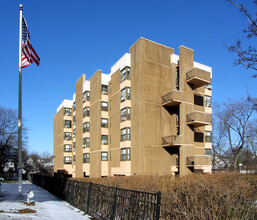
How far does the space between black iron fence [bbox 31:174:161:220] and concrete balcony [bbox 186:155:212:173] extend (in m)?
15.9

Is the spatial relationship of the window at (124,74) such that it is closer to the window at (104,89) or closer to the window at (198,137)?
the window at (104,89)

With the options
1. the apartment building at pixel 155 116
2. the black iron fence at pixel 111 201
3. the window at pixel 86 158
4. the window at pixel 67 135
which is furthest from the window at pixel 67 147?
the black iron fence at pixel 111 201

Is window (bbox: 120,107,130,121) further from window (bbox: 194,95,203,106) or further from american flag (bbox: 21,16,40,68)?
american flag (bbox: 21,16,40,68)

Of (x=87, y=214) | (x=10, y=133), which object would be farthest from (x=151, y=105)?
(x=10, y=133)

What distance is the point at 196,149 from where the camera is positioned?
3209cm

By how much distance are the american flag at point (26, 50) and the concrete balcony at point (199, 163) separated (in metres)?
19.2

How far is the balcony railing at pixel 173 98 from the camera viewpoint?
95.1ft

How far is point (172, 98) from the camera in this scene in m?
28.9

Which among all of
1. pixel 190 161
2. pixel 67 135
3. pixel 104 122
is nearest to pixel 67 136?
pixel 67 135

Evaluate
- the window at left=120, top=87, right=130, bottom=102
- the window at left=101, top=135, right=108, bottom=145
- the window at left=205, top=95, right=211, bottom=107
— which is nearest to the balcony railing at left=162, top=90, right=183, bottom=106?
the window at left=120, top=87, right=130, bottom=102

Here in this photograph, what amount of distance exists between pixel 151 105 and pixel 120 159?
802cm

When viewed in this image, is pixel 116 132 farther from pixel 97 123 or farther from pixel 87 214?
pixel 87 214

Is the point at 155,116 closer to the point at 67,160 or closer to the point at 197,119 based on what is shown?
the point at 197,119

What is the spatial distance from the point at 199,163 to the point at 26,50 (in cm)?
2060
